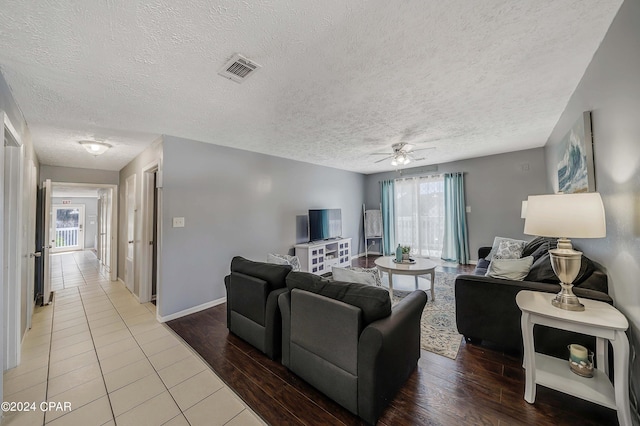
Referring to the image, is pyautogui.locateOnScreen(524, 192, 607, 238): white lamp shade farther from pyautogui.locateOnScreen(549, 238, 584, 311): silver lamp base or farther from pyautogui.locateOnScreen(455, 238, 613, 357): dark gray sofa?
pyautogui.locateOnScreen(455, 238, 613, 357): dark gray sofa

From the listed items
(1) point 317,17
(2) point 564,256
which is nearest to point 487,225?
(2) point 564,256

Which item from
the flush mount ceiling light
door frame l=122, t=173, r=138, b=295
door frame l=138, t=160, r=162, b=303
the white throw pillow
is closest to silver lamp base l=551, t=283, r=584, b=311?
the white throw pillow

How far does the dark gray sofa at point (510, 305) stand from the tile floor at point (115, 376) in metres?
2.10

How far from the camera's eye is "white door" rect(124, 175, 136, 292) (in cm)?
406

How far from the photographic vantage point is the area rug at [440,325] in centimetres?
235

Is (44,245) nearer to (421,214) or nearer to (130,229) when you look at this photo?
(130,229)

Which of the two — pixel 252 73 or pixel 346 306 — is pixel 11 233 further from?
pixel 346 306

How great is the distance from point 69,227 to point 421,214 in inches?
523

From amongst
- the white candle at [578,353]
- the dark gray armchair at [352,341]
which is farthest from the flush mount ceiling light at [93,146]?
the white candle at [578,353]

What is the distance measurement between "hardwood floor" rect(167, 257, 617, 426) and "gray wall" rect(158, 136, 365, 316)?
1.25m

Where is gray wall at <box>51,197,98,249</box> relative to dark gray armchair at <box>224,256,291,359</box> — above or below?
above

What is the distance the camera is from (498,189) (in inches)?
199

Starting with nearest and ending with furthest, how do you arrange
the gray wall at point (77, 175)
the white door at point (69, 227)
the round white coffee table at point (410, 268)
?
the round white coffee table at point (410, 268) → the gray wall at point (77, 175) → the white door at point (69, 227)

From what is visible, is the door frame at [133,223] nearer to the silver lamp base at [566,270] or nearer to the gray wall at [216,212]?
the gray wall at [216,212]
